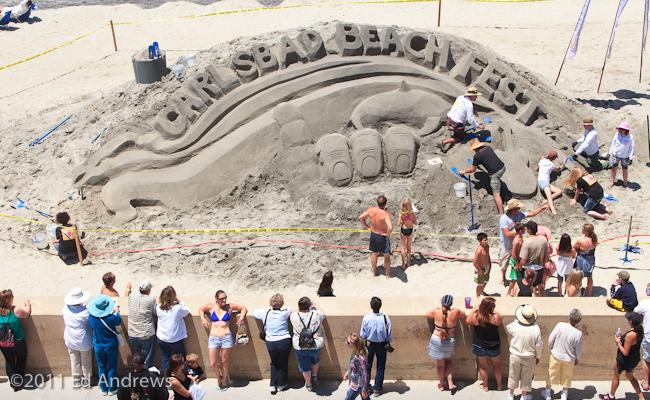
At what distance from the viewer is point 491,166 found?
39.0 feet

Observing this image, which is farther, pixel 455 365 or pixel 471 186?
pixel 471 186

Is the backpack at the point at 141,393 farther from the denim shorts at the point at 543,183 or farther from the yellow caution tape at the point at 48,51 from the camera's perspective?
the yellow caution tape at the point at 48,51

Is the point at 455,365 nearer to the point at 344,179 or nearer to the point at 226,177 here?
the point at 344,179

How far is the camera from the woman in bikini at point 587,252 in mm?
9742

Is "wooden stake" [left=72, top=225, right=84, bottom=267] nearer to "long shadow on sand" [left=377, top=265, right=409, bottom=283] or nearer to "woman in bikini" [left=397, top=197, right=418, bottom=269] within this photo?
"long shadow on sand" [left=377, top=265, right=409, bottom=283]

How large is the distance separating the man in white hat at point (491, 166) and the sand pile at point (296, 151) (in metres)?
0.18

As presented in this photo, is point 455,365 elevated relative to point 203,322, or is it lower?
lower

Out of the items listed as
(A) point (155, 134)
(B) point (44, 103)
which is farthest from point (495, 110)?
(B) point (44, 103)

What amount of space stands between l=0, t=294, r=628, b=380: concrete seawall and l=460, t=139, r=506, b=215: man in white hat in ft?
12.7

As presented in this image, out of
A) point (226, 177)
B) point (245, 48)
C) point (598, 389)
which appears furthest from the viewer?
point (245, 48)

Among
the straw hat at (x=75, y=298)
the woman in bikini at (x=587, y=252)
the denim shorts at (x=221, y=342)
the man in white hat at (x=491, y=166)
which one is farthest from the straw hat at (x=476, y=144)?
the straw hat at (x=75, y=298)

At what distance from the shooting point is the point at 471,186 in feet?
40.0

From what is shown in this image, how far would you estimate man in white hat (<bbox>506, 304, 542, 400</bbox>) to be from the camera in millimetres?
7621

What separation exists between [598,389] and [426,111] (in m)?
6.09
